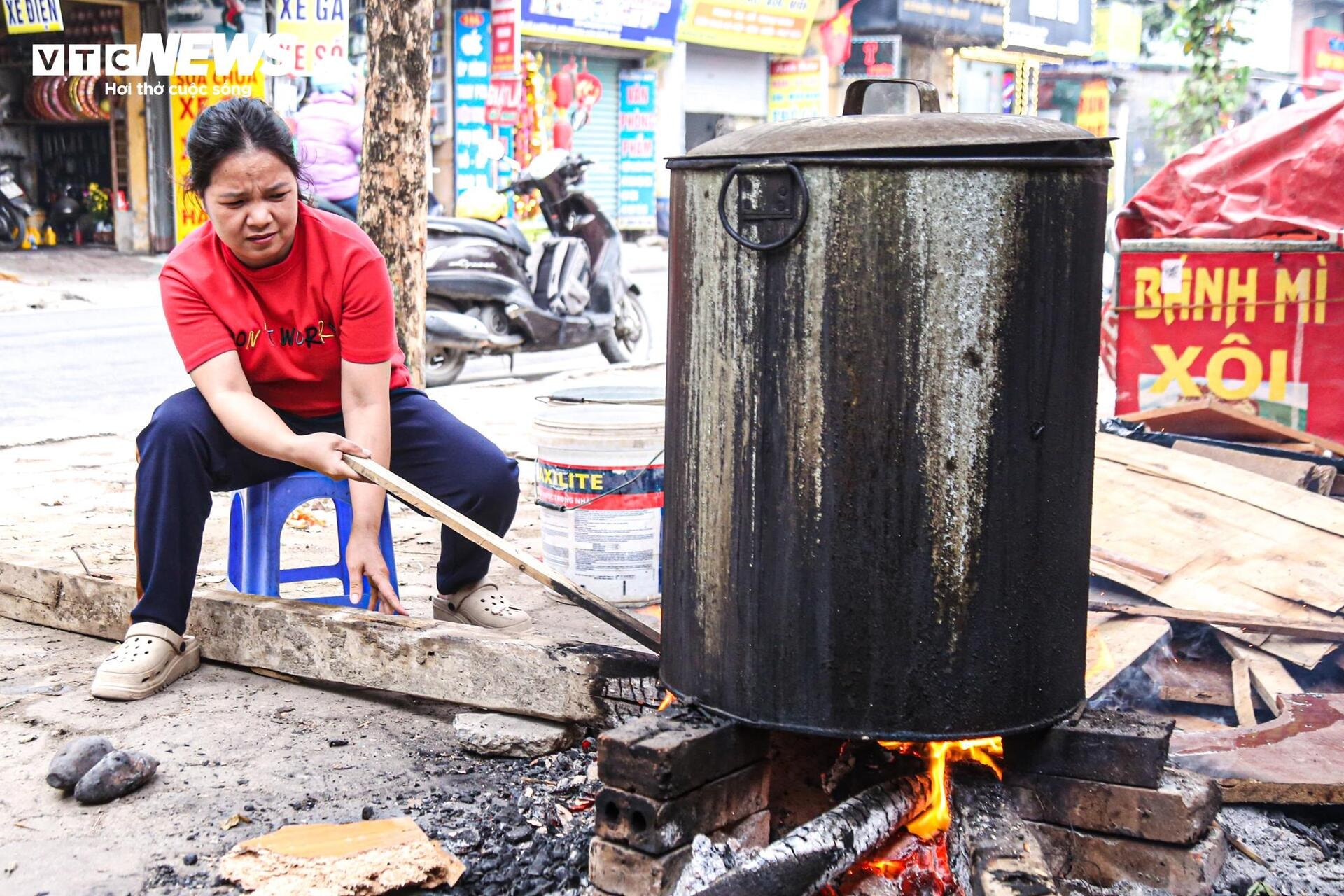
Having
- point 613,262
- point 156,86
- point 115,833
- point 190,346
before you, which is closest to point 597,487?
point 190,346

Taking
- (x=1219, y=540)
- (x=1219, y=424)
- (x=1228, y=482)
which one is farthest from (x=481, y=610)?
(x=1219, y=424)

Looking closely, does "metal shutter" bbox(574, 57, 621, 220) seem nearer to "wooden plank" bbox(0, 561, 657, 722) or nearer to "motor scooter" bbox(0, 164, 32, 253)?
"motor scooter" bbox(0, 164, 32, 253)

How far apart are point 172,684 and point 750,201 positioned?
1.86m

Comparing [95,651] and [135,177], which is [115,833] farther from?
[135,177]

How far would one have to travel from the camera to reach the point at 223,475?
117 inches

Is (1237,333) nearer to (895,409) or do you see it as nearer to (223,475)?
(895,409)

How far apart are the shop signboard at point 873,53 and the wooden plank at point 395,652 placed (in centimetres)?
2290

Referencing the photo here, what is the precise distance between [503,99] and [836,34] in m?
8.59

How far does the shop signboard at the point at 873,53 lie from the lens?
2448 cm

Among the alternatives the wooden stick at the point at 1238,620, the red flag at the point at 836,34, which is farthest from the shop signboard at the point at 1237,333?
the red flag at the point at 836,34

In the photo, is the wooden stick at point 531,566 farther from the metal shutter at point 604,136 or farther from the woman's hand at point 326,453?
the metal shutter at point 604,136

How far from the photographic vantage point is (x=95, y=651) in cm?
324

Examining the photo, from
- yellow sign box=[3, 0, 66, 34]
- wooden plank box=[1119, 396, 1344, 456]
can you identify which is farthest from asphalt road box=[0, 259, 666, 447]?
yellow sign box=[3, 0, 66, 34]

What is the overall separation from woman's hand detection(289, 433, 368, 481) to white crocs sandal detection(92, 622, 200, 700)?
0.52 metres
